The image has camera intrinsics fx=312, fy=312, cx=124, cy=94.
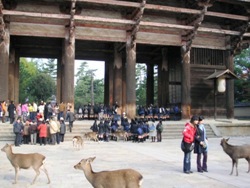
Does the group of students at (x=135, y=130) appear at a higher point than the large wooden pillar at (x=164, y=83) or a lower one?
lower

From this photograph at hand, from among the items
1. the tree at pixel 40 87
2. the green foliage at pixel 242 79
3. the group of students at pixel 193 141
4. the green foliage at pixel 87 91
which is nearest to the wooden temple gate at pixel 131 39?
the green foliage at pixel 242 79

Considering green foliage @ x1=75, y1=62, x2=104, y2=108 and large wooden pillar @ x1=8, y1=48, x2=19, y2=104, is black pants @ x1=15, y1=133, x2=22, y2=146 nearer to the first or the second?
large wooden pillar @ x1=8, y1=48, x2=19, y2=104

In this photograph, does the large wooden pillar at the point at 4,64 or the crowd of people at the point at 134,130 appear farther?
the large wooden pillar at the point at 4,64

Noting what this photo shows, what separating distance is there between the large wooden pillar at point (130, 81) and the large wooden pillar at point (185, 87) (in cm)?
375

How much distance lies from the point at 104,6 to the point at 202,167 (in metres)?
15.5

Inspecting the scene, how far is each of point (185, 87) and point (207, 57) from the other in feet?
12.0

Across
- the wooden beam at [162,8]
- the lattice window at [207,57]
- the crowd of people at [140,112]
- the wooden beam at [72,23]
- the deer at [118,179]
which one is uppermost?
the wooden beam at [162,8]

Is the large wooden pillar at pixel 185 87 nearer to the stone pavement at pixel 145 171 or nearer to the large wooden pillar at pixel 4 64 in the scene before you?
the stone pavement at pixel 145 171

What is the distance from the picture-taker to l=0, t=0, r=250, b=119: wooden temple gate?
19.8m

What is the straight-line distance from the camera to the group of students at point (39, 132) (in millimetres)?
14536

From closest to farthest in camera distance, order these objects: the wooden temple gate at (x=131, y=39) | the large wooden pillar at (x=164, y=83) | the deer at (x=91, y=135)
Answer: the deer at (x=91, y=135), the wooden temple gate at (x=131, y=39), the large wooden pillar at (x=164, y=83)

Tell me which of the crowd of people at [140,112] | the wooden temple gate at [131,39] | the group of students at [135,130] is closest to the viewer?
the group of students at [135,130]

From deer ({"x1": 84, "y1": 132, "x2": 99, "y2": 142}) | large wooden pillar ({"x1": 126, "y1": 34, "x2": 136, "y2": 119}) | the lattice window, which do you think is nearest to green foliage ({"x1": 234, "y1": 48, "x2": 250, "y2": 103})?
the lattice window

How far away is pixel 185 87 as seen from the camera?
880 inches
